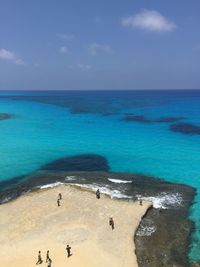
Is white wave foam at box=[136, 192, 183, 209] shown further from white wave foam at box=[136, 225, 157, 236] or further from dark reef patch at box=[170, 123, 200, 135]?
dark reef patch at box=[170, 123, 200, 135]

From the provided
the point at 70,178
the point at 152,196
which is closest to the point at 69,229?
the point at 152,196

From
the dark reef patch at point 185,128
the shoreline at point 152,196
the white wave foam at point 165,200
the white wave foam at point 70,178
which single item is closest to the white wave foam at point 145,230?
the shoreline at point 152,196

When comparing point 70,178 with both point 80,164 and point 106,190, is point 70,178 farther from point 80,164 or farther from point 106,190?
point 80,164

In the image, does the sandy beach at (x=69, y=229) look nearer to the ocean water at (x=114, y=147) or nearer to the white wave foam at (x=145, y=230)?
the white wave foam at (x=145, y=230)

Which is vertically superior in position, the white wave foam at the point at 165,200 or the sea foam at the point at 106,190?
the sea foam at the point at 106,190

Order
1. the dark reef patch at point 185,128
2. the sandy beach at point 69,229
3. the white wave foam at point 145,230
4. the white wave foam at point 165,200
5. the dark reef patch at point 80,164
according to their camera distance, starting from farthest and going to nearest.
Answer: the dark reef patch at point 185,128 → the dark reef patch at point 80,164 → the white wave foam at point 165,200 → the white wave foam at point 145,230 → the sandy beach at point 69,229
